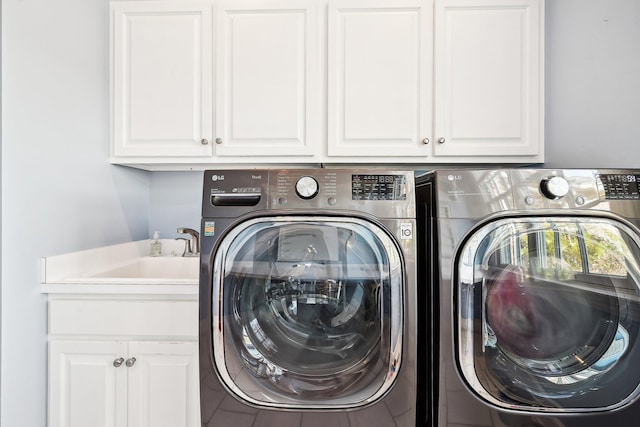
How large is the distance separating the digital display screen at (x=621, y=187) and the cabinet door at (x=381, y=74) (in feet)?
2.31

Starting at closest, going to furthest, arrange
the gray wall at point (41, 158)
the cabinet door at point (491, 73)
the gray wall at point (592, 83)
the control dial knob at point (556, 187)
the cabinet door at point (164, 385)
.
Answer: the control dial knob at point (556, 187), the gray wall at point (41, 158), the cabinet door at point (164, 385), the gray wall at point (592, 83), the cabinet door at point (491, 73)

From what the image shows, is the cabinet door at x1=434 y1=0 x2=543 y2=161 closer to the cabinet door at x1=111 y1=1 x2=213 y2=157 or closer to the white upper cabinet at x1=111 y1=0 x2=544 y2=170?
the white upper cabinet at x1=111 y1=0 x2=544 y2=170

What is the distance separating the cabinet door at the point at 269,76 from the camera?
58.9 inches

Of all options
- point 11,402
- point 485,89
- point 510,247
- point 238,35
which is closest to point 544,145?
point 485,89

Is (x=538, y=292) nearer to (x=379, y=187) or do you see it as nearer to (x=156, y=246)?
(x=379, y=187)

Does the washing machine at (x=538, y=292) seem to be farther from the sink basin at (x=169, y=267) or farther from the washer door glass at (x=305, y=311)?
the sink basin at (x=169, y=267)

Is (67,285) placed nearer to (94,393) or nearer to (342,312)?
(94,393)

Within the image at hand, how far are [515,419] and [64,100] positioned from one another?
202cm

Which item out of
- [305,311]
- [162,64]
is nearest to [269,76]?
[162,64]

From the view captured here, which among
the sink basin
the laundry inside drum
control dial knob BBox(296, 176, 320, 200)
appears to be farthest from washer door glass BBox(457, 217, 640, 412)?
the sink basin

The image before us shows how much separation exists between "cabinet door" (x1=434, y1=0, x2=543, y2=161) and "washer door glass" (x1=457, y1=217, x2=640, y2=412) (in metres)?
0.68

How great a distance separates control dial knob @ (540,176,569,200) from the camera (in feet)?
3.00

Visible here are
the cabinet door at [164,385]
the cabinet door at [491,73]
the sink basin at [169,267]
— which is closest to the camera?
the cabinet door at [164,385]

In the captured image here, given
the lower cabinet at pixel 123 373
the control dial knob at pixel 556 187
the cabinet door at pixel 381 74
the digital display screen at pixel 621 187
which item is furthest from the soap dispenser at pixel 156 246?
the digital display screen at pixel 621 187
